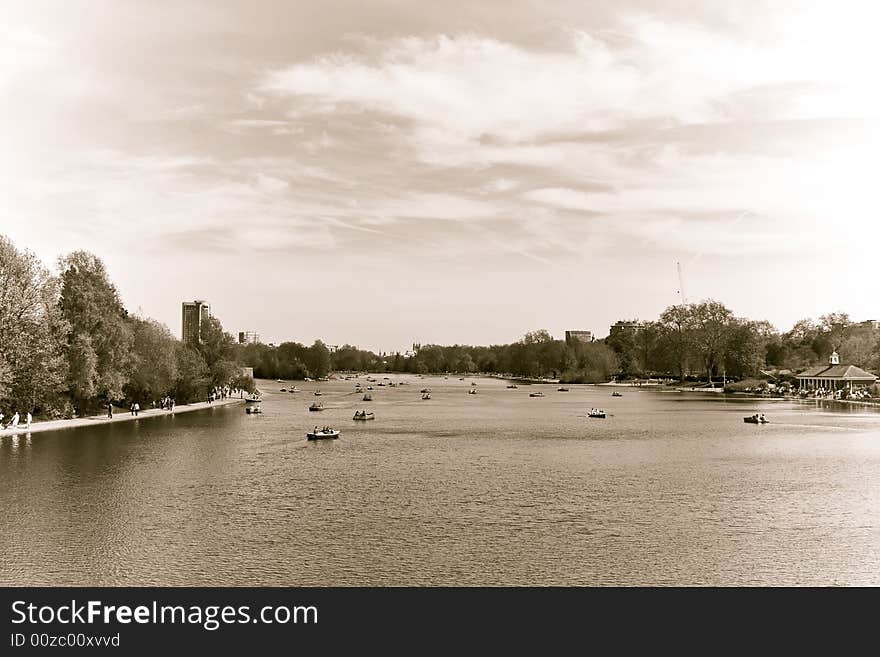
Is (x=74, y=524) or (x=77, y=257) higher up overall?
(x=77, y=257)

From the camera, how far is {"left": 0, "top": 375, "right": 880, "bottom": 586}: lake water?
23.7m

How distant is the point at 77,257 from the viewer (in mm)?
74688

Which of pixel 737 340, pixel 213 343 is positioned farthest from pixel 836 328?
pixel 213 343

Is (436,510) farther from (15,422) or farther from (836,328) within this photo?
(836,328)

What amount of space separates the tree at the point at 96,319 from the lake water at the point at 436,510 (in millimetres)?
8269

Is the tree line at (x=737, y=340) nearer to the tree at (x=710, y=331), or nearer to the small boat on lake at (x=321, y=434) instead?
the tree at (x=710, y=331)

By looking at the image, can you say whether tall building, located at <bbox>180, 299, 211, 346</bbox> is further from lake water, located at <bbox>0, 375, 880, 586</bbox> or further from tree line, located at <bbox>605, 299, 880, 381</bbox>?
tree line, located at <bbox>605, 299, 880, 381</bbox>

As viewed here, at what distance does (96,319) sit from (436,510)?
5209cm

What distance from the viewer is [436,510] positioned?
33000 mm

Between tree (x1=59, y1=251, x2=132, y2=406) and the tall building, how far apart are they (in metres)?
36.8

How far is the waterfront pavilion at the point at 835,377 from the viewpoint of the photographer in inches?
5305

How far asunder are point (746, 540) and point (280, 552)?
628 inches
